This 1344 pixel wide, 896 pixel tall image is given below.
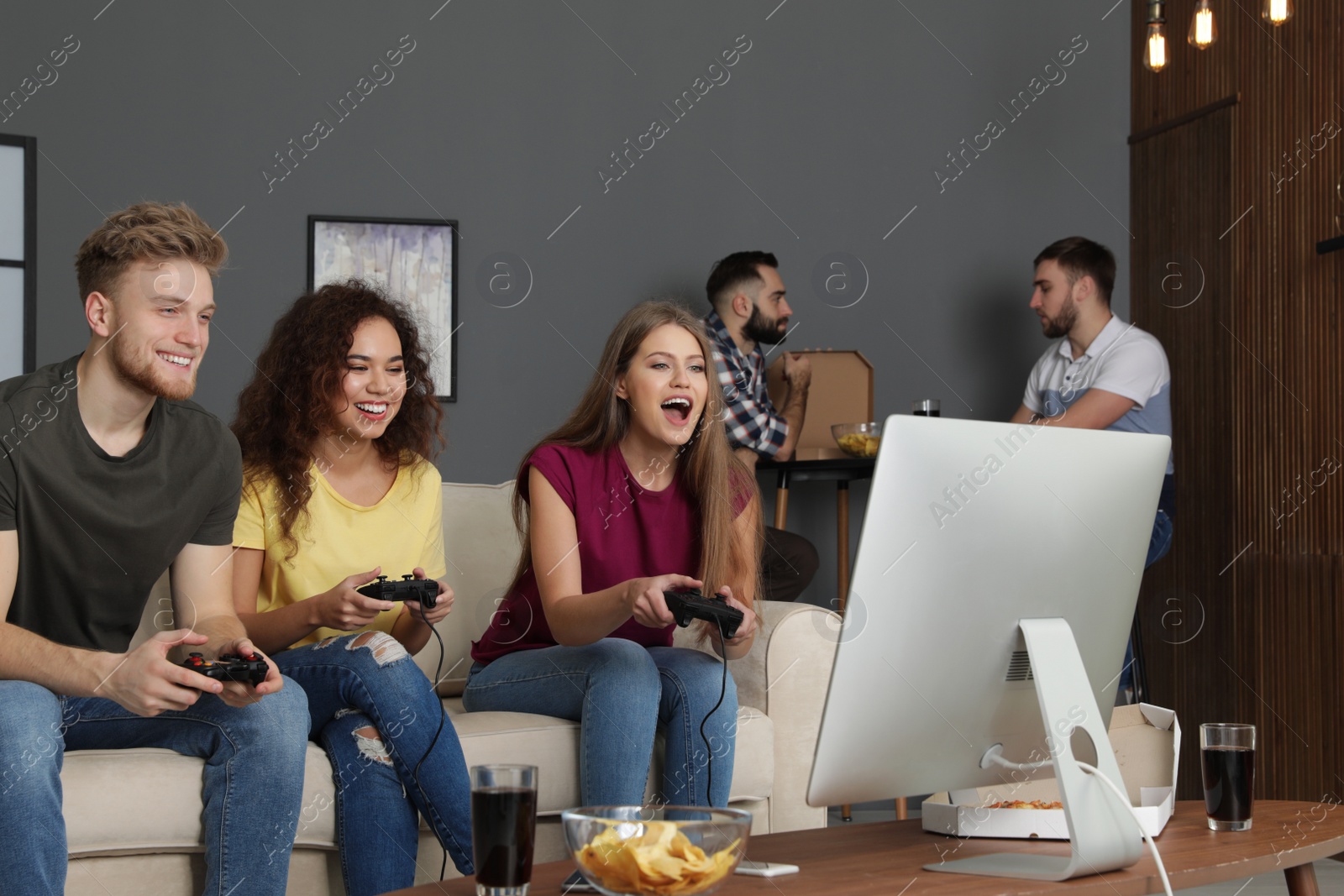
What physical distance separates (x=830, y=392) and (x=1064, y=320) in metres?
0.77

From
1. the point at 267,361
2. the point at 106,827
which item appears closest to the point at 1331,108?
the point at 267,361

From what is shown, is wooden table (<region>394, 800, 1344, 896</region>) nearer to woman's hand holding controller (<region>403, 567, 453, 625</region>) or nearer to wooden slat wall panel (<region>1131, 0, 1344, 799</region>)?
woman's hand holding controller (<region>403, 567, 453, 625</region>)

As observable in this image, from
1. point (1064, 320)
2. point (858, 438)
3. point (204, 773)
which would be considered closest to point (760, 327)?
point (858, 438)

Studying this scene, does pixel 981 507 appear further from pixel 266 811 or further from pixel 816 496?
pixel 816 496

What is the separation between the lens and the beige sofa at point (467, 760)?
1.68m

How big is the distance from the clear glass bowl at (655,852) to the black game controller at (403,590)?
94cm

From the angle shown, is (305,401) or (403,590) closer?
(403,590)

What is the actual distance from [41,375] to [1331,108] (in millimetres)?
3336

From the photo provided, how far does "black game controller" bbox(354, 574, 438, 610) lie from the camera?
1.87 metres

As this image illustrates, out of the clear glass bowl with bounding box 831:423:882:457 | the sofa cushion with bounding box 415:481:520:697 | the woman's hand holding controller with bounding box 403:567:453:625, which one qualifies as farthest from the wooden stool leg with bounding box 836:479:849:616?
the woman's hand holding controller with bounding box 403:567:453:625

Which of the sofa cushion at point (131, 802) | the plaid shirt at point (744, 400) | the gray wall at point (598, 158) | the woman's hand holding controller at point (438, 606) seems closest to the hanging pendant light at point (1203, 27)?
the gray wall at point (598, 158)

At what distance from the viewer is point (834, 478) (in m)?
3.94

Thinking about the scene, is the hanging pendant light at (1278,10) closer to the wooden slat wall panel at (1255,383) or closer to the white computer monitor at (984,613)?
the wooden slat wall panel at (1255,383)

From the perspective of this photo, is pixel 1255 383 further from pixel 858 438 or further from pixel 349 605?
pixel 349 605
